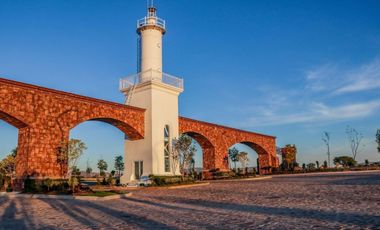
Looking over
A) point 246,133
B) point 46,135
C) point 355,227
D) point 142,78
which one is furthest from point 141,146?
point 355,227

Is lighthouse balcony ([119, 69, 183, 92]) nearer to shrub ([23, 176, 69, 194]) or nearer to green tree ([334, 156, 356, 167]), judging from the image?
shrub ([23, 176, 69, 194])

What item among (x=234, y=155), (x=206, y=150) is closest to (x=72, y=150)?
(x=206, y=150)

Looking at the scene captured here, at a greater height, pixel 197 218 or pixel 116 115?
pixel 116 115

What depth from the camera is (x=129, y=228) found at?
7766mm

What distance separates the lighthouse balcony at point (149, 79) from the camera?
2911 centimetres

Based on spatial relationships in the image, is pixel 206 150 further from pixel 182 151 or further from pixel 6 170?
pixel 6 170

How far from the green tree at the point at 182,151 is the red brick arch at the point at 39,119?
822cm

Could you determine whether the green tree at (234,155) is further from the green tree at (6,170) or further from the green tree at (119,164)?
the green tree at (6,170)

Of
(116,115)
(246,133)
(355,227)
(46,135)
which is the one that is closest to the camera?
(355,227)

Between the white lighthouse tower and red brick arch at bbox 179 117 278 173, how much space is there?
11.8 ft

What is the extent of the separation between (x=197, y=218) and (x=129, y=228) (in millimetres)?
1875

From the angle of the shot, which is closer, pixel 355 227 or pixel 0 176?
pixel 355 227

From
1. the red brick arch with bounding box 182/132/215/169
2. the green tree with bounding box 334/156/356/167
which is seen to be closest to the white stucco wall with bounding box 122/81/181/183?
the red brick arch with bounding box 182/132/215/169

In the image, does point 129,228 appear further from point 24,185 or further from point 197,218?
point 24,185
